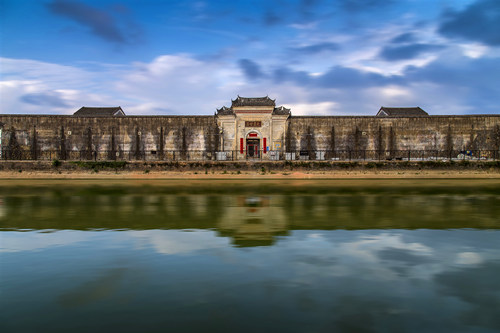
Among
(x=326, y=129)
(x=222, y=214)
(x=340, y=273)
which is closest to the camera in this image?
(x=340, y=273)

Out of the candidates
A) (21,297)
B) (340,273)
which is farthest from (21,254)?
(340,273)

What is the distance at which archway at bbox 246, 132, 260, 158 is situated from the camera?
38469 mm

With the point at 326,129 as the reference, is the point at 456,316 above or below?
below

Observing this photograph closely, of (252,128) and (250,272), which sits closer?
(250,272)

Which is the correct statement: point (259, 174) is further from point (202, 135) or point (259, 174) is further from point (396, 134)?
point (396, 134)

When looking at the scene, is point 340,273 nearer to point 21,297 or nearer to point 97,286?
point 97,286

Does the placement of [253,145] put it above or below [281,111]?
below

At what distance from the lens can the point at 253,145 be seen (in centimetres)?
3884

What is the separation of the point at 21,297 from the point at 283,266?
12.0 feet

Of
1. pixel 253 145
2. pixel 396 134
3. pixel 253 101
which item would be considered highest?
pixel 253 101

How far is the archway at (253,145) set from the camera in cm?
3847

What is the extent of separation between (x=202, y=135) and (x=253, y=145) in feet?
15.9

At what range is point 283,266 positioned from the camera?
6.60 meters

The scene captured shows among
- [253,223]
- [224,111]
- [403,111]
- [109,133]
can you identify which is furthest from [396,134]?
[253,223]
